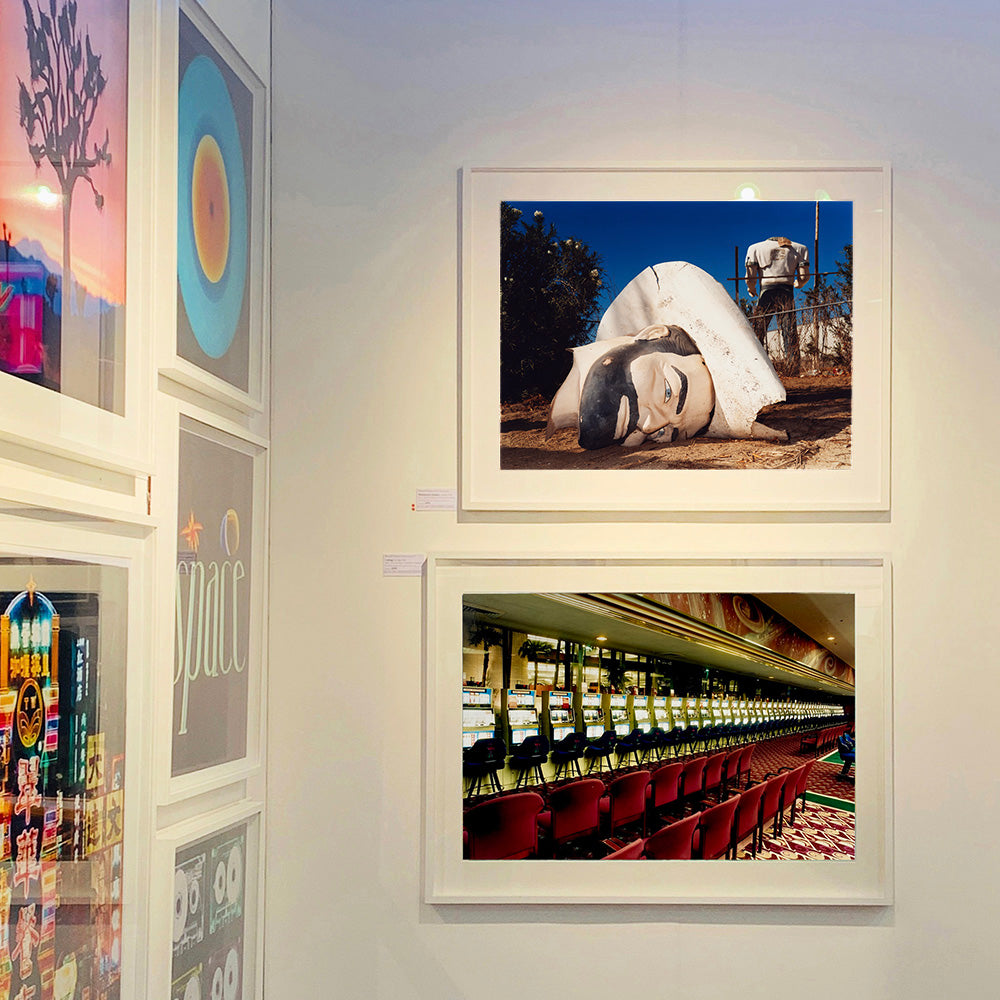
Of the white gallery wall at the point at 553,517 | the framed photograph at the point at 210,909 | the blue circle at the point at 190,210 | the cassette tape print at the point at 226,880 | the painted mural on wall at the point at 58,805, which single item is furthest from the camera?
the white gallery wall at the point at 553,517

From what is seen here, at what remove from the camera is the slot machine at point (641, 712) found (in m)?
2.26

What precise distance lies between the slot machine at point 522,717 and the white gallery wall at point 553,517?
208mm

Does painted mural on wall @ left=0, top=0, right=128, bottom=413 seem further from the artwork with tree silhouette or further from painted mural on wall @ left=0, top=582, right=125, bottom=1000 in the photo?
painted mural on wall @ left=0, top=582, right=125, bottom=1000

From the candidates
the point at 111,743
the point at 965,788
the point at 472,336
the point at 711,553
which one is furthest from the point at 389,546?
the point at 965,788

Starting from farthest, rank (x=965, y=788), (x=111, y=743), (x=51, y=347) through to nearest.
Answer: (x=965, y=788) < (x=111, y=743) < (x=51, y=347)

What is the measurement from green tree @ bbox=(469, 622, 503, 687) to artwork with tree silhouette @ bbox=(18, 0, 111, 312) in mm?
1114

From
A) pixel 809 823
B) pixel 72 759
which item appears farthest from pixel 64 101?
pixel 809 823

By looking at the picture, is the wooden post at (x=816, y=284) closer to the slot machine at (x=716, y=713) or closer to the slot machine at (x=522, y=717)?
the slot machine at (x=716, y=713)

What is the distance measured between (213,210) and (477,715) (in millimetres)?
1143

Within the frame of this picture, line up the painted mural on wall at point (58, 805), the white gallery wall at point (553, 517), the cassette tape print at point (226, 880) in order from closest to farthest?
the painted mural on wall at point (58, 805) < the cassette tape print at point (226, 880) < the white gallery wall at point (553, 517)

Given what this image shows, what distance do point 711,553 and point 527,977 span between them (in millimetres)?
967

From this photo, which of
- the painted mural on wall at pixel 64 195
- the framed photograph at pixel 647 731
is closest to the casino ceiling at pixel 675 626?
the framed photograph at pixel 647 731

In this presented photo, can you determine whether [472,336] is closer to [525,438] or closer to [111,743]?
[525,438]

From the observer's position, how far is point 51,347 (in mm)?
1412
